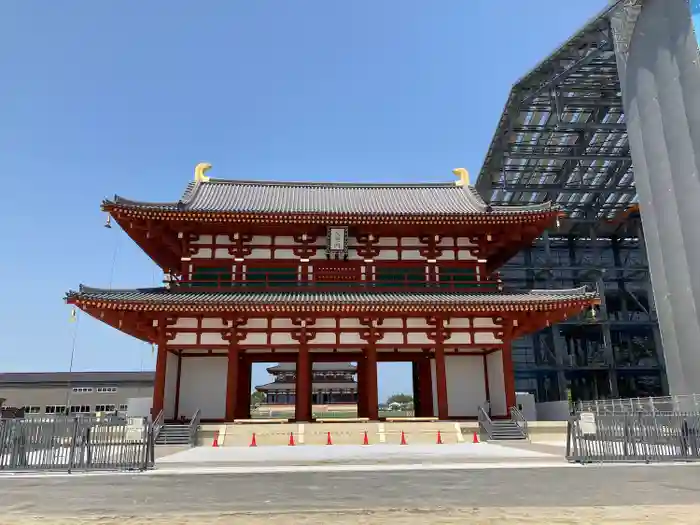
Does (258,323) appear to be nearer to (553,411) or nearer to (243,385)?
(243,385)

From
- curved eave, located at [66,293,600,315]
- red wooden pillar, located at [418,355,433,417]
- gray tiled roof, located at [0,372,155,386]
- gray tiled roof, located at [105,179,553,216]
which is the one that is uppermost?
gray tiled roof, located at [105,179,553,216]

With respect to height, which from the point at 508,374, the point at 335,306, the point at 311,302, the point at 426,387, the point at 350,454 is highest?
the point at 311,302

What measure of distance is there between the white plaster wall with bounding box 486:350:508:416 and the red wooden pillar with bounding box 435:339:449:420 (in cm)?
297

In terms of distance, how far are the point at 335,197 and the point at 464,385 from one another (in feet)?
44.1

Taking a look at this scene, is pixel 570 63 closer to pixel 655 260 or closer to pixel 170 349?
pixel 655 260

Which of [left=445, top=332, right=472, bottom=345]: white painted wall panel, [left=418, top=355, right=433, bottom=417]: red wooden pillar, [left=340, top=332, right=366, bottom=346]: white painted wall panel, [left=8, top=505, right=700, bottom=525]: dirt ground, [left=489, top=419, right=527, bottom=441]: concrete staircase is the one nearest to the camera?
[left=8, top=505, right=700, bottom=525]: dirt ground

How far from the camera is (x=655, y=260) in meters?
26.7

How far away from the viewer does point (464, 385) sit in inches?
1005

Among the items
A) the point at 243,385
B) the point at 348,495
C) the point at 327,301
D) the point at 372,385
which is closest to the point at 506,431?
the point at 372,385

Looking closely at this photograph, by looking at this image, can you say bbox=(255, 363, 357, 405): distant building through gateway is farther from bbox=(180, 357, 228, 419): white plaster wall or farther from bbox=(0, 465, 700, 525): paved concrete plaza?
bbox=(0, 465, 700, 525): paved concrete plaza

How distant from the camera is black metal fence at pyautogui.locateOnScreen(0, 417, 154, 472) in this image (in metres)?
13.4

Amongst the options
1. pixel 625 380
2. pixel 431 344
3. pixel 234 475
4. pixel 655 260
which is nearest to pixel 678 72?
A: pixel 655 260

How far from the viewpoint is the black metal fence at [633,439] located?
14.2 m

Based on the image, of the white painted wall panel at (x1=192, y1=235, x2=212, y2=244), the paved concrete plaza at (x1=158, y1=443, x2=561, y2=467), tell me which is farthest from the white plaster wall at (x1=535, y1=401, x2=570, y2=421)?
the white painted wall panel at (x1=192, y1=235, x2=212, y2=244)
